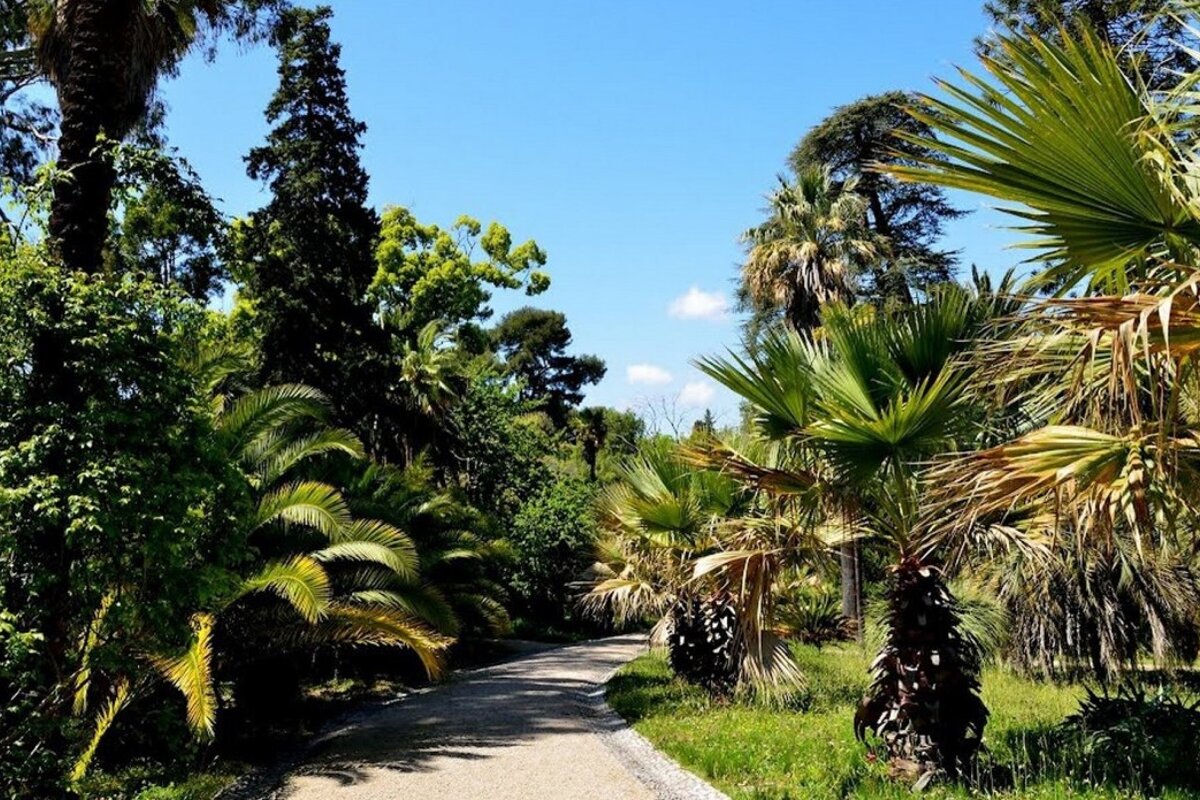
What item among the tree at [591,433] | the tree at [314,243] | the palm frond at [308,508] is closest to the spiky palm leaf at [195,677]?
the palm frond at [308,508]

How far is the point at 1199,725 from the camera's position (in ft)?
22.1

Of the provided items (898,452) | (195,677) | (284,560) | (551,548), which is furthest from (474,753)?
(551,548)

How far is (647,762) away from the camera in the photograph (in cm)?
856

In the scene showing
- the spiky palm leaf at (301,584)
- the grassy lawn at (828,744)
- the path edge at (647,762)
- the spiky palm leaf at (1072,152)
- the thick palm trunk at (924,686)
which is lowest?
the path edge at (647,762)

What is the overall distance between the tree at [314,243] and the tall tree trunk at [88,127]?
7.98 meters

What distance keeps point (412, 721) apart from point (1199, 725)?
8473 mm

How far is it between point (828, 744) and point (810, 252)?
51.8 feet

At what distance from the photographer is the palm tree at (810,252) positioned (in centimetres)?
2189

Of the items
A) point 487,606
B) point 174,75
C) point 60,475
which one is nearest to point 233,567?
→ point 60,475

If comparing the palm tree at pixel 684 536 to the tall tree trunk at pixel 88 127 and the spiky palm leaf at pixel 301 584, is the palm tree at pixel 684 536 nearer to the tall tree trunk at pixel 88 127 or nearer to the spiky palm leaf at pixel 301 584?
the spiky palm leaf at pixel 301 584

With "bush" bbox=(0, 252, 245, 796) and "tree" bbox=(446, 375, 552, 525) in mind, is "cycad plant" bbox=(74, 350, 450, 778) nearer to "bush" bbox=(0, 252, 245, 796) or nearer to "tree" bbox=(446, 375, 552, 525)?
"bush" bbox=(0, 252, 245, 796)

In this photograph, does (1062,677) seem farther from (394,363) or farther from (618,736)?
(394,363)

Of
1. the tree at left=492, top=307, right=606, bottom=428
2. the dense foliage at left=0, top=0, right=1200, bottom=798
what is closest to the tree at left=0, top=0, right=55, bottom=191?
the dense foliage at left=0, top=0, right=1200, bottom=798

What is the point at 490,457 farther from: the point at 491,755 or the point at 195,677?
the point at 195,677
